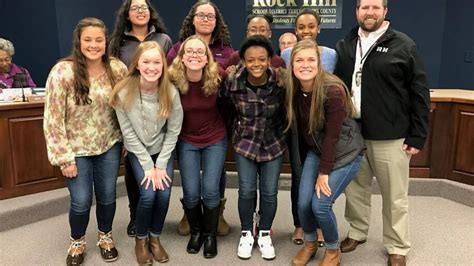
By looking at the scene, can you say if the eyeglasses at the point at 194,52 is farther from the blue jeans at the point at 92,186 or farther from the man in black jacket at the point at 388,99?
the man in black jacket at the point at 388,99

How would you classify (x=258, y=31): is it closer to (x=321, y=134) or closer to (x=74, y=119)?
(x=321, y=134)

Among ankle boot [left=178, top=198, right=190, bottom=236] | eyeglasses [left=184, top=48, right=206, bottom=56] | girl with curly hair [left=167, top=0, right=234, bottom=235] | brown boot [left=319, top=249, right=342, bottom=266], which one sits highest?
girl with curly hair [left=167, top=0, right=234, bottom=235]

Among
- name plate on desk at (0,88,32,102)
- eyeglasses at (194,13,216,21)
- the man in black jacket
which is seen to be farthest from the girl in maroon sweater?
name plate on desk at (0,88,32,102)

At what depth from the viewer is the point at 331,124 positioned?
84.4 inches

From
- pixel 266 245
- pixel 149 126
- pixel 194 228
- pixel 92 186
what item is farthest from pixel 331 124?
pixel 92 186

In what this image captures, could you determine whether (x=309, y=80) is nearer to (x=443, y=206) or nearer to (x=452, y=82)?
(x=443, y=206)

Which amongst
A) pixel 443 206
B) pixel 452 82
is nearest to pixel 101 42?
pixel 443 206

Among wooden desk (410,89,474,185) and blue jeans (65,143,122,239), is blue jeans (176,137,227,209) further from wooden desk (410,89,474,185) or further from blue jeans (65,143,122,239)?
wooden desk (410,89,474,185)

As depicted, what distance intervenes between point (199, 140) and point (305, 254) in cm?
90

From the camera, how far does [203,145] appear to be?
2.43 metres

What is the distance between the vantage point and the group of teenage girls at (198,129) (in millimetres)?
2178

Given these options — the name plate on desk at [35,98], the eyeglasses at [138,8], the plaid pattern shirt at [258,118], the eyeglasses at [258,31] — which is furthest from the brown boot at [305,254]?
the name plate on desk at [35,98]

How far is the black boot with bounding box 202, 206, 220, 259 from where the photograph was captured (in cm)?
252

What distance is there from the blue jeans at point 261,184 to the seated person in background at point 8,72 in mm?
2300
